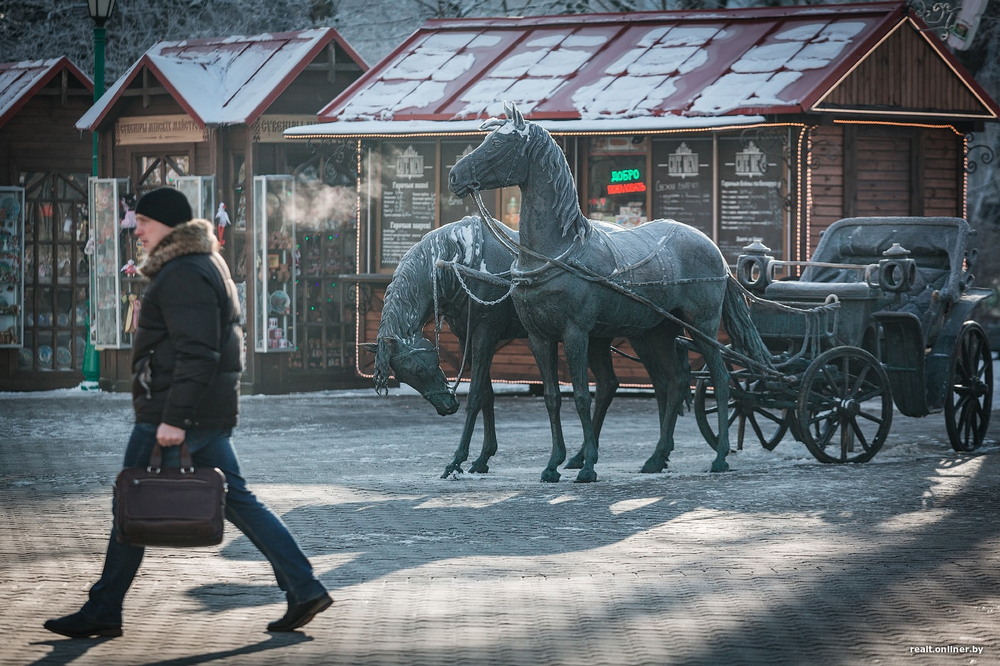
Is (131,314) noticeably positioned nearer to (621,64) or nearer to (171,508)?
(621,64)

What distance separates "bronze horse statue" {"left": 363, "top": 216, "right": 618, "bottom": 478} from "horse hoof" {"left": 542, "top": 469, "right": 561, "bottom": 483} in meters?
0.63

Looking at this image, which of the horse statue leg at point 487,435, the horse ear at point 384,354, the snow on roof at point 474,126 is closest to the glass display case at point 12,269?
the snow on roof at point 474,126

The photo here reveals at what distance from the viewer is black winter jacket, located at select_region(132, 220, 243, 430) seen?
680 cm

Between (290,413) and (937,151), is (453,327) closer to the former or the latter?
(290,413)

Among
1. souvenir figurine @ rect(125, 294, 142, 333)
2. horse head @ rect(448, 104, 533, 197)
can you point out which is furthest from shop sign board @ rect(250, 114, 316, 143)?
horse head @ rect(448, 104, 533, 197)

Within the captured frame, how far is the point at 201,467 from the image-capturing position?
Answer: 696cm

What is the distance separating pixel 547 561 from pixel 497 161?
3.63m

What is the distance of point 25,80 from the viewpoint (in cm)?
2239

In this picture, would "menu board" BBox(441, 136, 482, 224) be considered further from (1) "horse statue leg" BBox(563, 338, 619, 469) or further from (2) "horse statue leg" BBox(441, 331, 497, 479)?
(2) "horse statue leg" BBox(441, 331, 497, 479)

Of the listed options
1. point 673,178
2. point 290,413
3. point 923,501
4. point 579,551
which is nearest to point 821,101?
point 673,178

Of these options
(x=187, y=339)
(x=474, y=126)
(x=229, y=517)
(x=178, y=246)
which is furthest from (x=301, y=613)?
(x=474, y=126)

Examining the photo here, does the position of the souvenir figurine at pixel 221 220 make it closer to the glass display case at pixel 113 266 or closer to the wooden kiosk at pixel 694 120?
the glass display case at pixel 113 266

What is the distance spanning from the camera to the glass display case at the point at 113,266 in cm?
2120

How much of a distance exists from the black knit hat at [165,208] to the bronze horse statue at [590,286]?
4.51m
